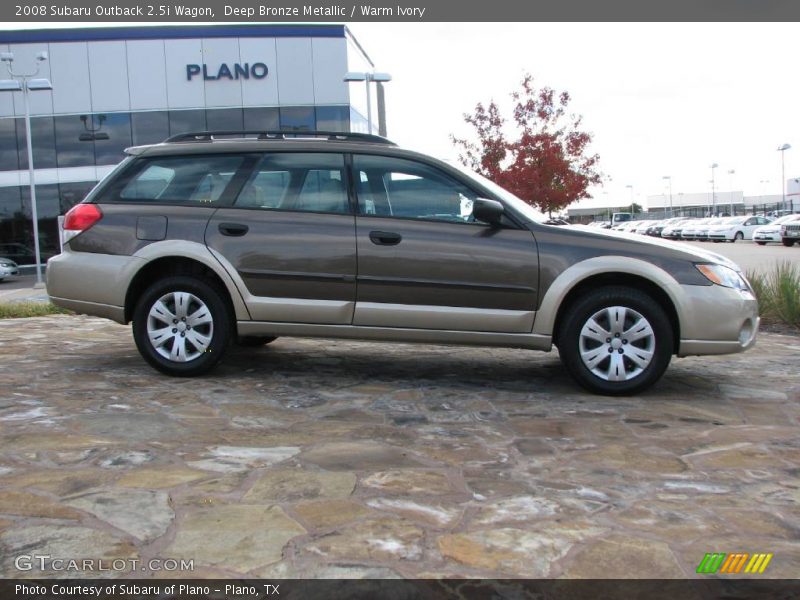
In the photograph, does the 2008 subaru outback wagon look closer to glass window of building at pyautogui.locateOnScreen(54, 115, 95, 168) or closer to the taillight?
the taillight

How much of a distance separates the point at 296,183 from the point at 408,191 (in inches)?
32.6

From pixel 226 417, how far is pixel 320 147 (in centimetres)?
211

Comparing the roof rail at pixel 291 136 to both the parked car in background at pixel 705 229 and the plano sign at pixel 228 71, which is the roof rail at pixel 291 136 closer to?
the plano sign at pixel 228 71

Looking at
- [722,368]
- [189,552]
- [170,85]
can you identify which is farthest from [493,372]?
[170,85]

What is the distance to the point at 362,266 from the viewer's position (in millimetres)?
5207

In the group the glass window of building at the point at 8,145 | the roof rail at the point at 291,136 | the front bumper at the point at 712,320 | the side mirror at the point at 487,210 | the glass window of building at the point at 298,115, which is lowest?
the front bumper at the point at 712,320

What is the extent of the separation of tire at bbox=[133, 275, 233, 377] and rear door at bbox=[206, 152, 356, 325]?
26 cm

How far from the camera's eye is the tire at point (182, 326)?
211 inches

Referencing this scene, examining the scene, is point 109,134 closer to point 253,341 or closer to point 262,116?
point 262,116

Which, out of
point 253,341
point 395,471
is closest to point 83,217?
point 253,341

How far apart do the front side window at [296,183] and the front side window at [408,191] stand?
6.8 inches

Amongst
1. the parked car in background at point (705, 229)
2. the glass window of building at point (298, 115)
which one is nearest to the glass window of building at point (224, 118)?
the glass window of building at point (298, 115)

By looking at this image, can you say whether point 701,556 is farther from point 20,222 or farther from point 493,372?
point 20,222

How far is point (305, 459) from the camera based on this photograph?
371 centimetres
